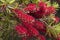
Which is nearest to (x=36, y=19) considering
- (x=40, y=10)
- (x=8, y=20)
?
(x=40, y=10)

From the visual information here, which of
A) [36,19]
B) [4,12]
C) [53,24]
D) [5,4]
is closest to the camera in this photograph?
[5,4]

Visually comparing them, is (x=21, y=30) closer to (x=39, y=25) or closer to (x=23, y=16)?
(x=23, y=16)

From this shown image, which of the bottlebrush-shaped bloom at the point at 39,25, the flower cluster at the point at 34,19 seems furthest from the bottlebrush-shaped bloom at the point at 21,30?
the bottlebrush-shaped bloom at the point at 39,25

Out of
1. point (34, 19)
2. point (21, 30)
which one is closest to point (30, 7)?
point (34, 19)

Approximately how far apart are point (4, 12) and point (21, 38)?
224mm

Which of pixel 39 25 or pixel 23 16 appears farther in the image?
pixel 39 25

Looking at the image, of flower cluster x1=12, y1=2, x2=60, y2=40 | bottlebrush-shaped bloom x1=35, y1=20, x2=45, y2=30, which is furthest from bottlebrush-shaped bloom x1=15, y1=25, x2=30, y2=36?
bottlebrush-shaped bloom x1=35, y1=20, x2=45, y2=30

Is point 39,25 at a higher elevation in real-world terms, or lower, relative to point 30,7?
lower

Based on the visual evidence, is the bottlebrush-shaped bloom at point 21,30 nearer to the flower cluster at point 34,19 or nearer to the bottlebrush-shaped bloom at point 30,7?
the flower cluster at point 34,19

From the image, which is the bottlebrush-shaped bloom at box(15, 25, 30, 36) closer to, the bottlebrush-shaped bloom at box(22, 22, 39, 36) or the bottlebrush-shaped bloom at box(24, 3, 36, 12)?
the bottlebrush-shaped bloom at box(22, 22, 39, 36)

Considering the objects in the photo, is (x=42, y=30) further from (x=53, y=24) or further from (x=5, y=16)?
(x=5, y=16)

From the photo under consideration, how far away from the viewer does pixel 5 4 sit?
147cm

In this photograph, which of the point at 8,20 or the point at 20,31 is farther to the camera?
the point at 8,20

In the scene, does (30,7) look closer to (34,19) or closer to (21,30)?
(34,19)
